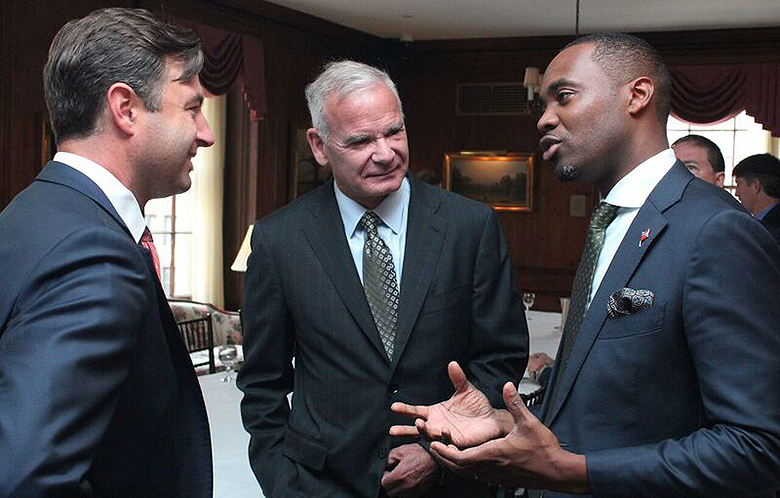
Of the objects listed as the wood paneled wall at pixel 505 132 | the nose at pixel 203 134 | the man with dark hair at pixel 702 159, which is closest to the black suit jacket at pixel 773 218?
the man with dark hair at pixel 702 159

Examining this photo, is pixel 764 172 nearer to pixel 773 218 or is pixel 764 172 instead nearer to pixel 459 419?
pixel 773 218

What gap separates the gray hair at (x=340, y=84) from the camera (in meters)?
2.47

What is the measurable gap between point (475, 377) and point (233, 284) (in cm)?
773

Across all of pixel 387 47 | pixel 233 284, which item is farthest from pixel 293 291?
pixel 387 47

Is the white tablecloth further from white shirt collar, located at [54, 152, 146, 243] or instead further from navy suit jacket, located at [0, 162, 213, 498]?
white shirt collar, located at [54, 152, 146, 243]

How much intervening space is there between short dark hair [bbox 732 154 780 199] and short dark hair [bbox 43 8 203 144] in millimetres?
5715

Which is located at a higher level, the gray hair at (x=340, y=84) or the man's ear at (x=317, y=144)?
the gray hair at (x=340, y=84)

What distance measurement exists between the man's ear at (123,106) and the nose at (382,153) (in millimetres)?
906

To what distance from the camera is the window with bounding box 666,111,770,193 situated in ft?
34.2

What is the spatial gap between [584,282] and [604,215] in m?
0.15

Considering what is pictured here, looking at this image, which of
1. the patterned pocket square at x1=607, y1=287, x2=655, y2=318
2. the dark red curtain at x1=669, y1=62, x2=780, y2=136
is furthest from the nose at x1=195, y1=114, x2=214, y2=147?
the dark red curtain at x1=669, y1=62, x2=780, y2=136

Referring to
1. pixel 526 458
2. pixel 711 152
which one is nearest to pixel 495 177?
pixel 711 152

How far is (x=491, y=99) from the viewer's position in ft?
37.6

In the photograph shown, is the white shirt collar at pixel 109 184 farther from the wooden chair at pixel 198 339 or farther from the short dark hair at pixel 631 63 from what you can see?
the wooden chair at pixel 198 339
